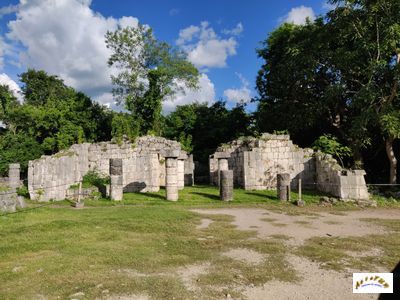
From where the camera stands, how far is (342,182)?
13.6m

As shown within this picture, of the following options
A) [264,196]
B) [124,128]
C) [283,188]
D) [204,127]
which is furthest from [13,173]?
→ [204,127]

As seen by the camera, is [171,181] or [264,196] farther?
[264,196]

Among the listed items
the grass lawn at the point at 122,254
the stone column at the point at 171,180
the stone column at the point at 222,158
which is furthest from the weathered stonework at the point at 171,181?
the stone column at the point at 222,158

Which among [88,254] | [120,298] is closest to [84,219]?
[88,254]

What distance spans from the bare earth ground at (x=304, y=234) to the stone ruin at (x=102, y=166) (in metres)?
5.33

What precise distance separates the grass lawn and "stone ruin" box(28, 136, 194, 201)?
9.95 feet

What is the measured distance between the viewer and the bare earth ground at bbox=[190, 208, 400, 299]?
452 centimetres

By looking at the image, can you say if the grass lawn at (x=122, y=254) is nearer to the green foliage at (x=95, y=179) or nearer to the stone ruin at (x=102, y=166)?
the stone ruin at (x=102, y=166)

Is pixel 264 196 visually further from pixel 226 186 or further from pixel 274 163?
pixel 274 163

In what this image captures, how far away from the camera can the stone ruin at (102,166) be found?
1370 centimetres

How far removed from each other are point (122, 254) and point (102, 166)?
13.1 m

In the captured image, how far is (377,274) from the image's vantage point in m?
5.02

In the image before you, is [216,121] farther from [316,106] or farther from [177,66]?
[316,106]

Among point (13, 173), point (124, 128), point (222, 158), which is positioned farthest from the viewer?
point (124, 128)
